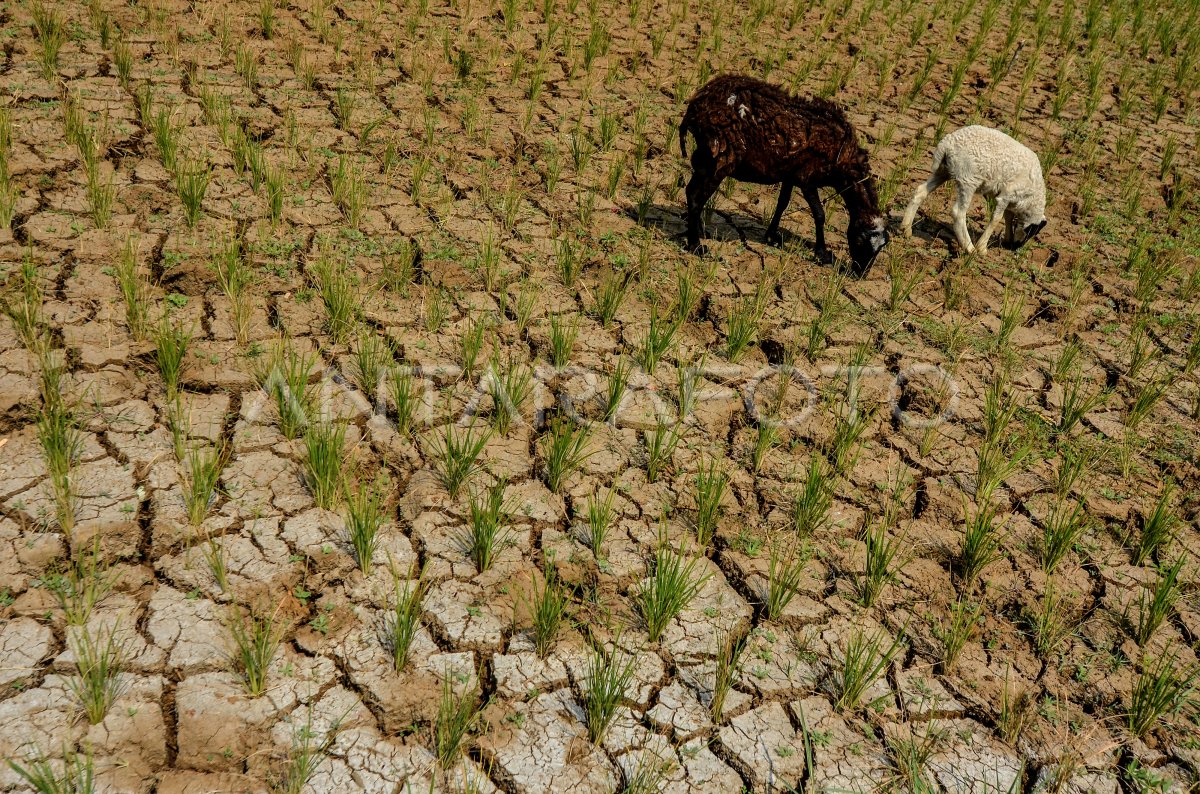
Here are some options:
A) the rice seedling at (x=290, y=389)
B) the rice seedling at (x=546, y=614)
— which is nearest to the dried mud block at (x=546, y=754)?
the rice seedling at (x=546, y=614)

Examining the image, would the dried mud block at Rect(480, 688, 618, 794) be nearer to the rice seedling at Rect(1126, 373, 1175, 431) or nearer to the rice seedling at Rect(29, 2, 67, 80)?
the rice seedling at Rect(1126, 373, 1175, 431)

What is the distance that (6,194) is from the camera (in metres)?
4.31

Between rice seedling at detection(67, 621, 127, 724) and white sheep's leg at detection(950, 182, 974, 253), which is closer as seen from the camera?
rice seedling at detection(67, 621, 127, 724)

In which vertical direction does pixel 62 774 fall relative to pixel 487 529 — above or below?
below

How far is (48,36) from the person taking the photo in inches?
227

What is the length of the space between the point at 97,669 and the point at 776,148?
375cm

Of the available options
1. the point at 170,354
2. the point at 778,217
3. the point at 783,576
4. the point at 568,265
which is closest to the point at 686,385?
the point at 568,265

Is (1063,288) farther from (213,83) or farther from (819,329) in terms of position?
(213,83)

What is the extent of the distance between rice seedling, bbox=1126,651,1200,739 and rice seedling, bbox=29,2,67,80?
6.34 m

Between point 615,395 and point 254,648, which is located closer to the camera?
point 254,648

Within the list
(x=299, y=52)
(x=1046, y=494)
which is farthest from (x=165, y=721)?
(x=299, y=52)

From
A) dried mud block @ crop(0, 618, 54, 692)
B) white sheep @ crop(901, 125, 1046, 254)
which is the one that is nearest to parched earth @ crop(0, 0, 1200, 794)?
dried mud block @ crop(0, 618, 54, 692)

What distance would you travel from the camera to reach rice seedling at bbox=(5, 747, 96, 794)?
7.00 feet

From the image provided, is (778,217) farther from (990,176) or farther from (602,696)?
(602,696)
